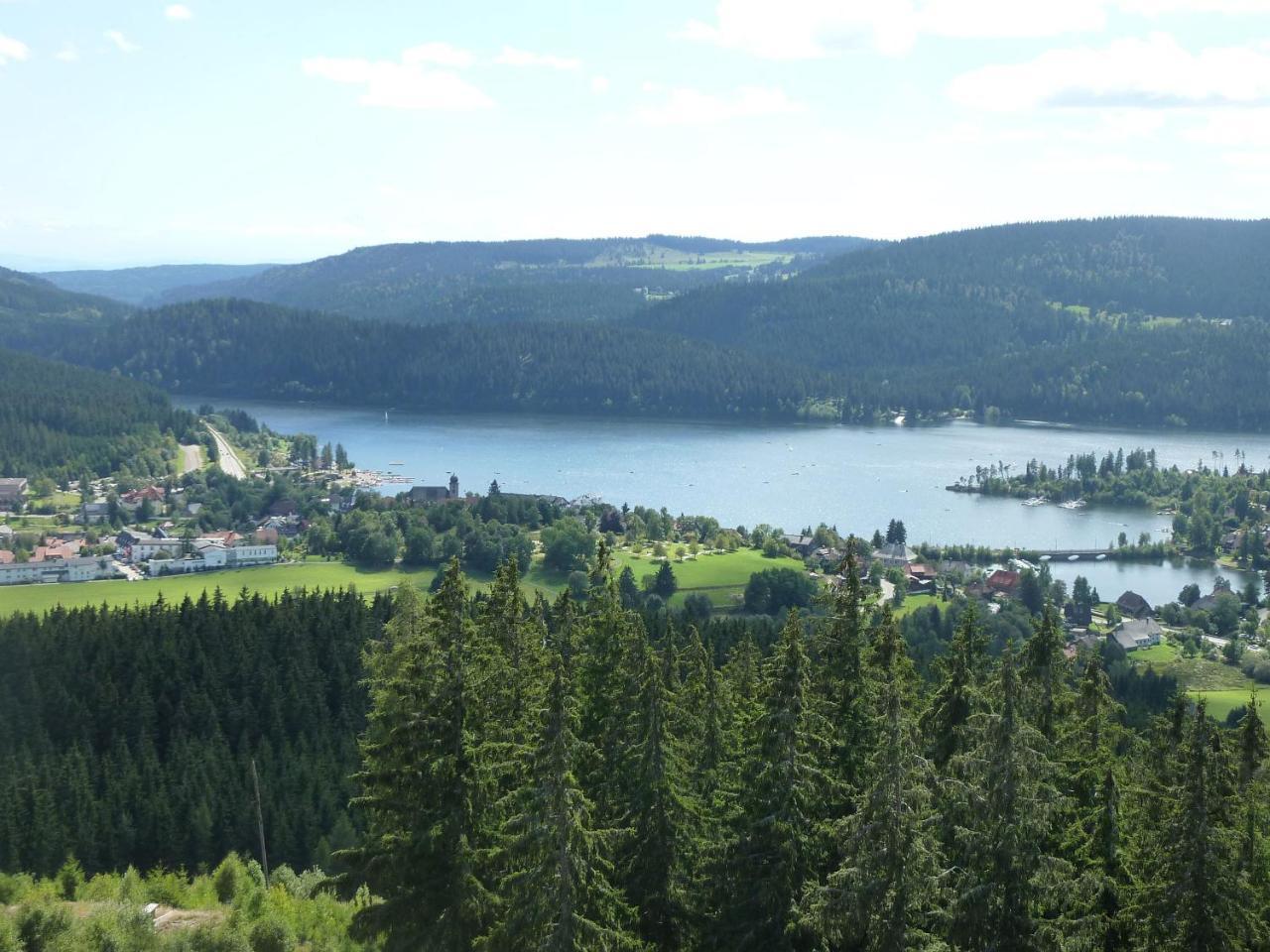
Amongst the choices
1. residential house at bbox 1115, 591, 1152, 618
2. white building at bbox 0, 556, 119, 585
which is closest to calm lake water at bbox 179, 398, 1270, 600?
residential house at bbox 1115, 591, 1152, 618

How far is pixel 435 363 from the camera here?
16162 cm

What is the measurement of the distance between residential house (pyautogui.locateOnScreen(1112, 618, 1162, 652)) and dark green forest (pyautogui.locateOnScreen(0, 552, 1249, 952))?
1390 inches

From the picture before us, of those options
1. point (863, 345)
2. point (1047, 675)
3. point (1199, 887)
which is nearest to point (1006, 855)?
point (1199, 887)

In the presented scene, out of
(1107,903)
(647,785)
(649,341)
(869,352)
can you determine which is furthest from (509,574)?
(869,352)

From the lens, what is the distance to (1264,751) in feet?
58.4

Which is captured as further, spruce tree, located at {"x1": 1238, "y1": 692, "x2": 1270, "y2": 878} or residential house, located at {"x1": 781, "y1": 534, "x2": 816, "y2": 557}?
residential house, located at {"x1": 781, "y1": 534, "x2": 816, "y2": 557}

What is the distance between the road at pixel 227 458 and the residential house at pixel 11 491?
12965mm

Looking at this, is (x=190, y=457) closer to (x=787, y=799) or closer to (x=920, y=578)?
(x=920, y=578)

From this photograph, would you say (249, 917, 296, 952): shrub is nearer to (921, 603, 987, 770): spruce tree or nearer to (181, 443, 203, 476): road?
(921, 603, 987, 770): spruce tree

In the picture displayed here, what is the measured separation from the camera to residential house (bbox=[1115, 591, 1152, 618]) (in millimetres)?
58594

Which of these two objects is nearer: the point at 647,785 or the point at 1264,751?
the point at 647,785

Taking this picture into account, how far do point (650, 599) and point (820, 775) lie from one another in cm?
4135

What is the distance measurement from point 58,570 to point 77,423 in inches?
1733

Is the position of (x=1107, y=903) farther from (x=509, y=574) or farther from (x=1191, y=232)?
(x=1191, y=232)
